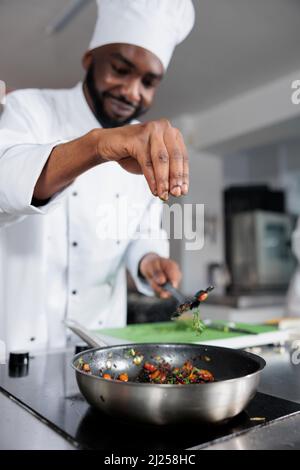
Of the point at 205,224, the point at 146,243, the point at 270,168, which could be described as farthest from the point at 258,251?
the point at 146,243

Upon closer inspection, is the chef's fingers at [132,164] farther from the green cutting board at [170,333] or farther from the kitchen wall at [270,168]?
the kitchen wall at [270,168]

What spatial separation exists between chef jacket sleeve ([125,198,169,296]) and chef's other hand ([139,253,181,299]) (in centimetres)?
6

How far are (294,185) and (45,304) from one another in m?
4.41

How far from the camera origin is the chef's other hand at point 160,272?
1.16 m

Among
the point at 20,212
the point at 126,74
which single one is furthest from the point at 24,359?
the point at 126,74

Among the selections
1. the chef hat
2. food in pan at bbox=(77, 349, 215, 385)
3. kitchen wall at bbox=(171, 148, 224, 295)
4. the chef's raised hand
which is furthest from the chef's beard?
kitchen wall at bbox=(171, 148, 224, 295)

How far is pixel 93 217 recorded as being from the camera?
1307 mm

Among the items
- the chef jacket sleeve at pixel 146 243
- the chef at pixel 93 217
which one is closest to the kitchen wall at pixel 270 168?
the chef jacket sleeve at pixel 146 243

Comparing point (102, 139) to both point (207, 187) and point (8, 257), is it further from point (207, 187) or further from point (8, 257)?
point (207, 187)

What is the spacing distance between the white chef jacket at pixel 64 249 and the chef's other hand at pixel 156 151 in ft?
1.53

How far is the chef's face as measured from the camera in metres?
1.24

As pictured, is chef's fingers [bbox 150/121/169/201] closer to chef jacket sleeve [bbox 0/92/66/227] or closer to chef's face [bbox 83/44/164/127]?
chef jacket sleeve [bbox 0/92/66/227]

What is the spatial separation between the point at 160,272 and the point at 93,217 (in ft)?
0.94

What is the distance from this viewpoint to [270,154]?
4.98 metres
